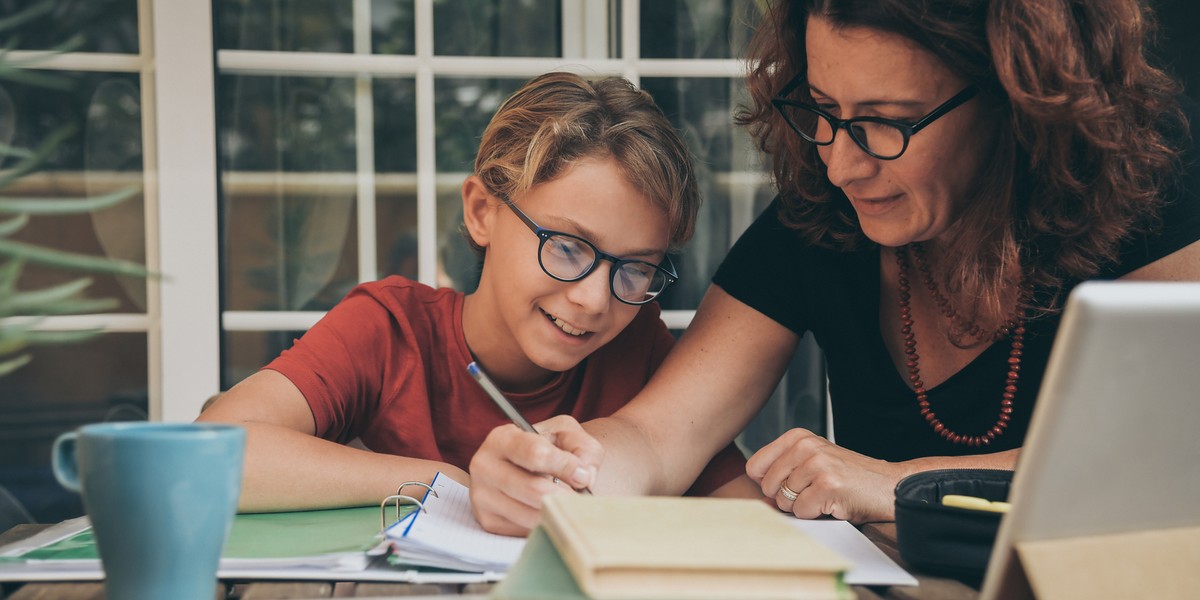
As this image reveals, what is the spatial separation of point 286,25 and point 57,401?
1.05 m

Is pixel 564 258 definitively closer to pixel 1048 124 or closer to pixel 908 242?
pixel 908 242

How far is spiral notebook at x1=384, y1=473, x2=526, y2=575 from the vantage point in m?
0.85

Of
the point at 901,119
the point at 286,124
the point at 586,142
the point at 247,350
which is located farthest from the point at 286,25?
→ the point at 901,119

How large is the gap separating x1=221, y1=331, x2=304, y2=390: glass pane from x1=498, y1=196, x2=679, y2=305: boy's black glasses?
1.18 m

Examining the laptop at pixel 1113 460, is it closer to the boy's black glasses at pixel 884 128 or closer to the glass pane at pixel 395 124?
the boy's black glasses at pixel 884 128

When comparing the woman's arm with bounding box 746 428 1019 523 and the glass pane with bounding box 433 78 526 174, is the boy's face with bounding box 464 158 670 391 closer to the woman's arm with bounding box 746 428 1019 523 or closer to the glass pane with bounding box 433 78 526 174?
the woman's arm with bounding box 746 428 1019 523

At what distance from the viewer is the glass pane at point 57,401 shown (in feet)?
7.88

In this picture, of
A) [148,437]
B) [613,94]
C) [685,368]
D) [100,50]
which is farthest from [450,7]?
[148,437]

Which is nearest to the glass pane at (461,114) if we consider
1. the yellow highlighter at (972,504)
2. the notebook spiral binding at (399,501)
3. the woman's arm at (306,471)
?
the woman's arm at (306,471)

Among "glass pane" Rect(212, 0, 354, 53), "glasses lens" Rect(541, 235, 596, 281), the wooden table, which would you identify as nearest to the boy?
"glasses lens" Rect(541, 235, 596, 281)

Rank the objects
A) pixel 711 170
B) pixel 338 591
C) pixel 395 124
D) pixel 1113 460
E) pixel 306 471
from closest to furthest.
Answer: pixel 1113 460, pixel 338 591, pixel 306 471, pixel 395 124, pixel 711 170

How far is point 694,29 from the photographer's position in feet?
8.15

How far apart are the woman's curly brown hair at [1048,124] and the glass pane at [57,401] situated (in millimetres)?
1801

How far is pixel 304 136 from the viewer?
2.40 metres
